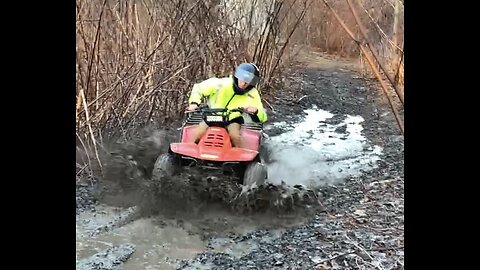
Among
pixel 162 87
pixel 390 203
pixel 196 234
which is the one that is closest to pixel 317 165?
pixel 390 203

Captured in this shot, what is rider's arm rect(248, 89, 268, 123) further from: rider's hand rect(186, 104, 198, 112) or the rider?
rider's hand rect(186, 104, 198, 112)

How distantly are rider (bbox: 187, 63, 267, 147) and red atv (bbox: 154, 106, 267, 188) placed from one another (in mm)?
55

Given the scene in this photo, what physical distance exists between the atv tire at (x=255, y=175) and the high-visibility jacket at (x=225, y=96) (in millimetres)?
473

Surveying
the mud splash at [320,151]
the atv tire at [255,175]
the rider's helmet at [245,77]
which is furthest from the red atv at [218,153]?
the mud splash at [320,151]

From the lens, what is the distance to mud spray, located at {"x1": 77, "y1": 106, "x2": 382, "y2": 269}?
10.1 ft

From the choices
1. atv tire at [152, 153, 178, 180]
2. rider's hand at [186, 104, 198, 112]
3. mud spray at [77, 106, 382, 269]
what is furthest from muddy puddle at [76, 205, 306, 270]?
rider's hand at [186, 104, 198, 112]

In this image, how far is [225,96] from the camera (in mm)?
4191

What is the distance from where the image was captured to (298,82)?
7.75 m

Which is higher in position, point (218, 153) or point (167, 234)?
point (218, 153)

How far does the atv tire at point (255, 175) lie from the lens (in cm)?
368

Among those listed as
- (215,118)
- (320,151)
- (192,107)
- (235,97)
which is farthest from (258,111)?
(320,151)

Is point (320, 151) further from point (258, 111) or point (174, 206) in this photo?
point (174, 206)

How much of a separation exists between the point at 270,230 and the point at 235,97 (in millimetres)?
1108
